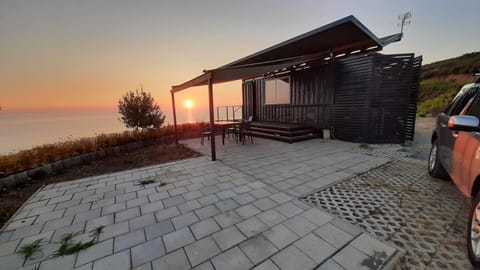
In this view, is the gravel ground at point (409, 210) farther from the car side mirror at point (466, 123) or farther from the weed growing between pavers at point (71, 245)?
the weed growing between pavers at point (71, 245)

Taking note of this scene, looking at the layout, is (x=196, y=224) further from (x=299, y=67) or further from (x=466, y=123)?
(x=299, y=67)

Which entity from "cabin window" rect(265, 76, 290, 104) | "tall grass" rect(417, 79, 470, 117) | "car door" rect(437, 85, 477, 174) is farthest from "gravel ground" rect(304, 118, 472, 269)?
"tall grass" rect(417, 79, 470, 117)

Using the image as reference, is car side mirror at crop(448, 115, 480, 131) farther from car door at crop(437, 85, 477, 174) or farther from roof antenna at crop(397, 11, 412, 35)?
roof antenna at crop(397, 11, 412, 35)

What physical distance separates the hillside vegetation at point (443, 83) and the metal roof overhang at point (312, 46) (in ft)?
37.0

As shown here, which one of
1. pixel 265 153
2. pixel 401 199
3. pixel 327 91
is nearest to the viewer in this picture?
pixel 401 199

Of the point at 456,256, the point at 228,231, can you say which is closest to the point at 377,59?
the point at 456,256

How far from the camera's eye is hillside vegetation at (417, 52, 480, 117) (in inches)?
491

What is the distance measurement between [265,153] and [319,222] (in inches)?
120

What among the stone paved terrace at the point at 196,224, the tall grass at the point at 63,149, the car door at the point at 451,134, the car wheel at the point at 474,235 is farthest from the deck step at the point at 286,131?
the car wheel at the point at 474,235

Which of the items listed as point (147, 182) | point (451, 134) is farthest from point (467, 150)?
point (147, 182)

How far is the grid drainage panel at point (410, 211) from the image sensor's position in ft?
4.63

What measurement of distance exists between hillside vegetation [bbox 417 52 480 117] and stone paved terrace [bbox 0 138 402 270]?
49.2ft

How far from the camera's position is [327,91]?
636 centimetres

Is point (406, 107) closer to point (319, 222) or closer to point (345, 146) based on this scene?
point (345, 146)
